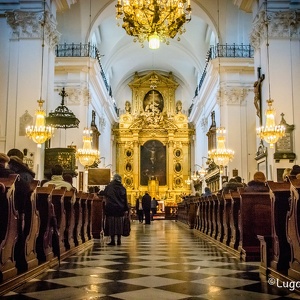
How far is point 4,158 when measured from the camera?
3.89 metres

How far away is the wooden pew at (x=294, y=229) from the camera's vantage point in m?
3.49

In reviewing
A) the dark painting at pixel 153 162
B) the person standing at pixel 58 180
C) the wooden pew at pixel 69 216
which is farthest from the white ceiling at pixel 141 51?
the wooden pew at pixel 69 216

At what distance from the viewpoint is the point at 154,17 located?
27.5 ft

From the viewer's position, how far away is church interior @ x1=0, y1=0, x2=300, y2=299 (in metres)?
4.02


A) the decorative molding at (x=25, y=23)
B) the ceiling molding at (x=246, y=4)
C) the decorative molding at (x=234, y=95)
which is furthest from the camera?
the decorative molding at (x=234, y=95)

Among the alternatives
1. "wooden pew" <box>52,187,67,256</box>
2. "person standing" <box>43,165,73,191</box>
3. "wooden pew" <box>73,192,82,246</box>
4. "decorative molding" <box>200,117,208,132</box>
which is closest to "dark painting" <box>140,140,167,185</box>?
"decorative molding" <box>200,117,208,132</box>

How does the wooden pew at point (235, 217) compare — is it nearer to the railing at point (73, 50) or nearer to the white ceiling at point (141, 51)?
the railing at point (73, 50)

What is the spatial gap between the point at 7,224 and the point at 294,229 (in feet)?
7.38

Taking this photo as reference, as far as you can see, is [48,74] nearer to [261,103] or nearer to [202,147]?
[261,103]

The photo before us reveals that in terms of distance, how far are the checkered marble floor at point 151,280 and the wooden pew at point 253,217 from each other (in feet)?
1.04

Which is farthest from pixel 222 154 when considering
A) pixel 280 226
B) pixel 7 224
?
pixel 7 224

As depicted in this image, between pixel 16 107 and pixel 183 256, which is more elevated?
pixel 16 107

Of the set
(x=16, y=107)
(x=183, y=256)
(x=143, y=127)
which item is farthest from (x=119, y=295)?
(x=143, y=127)

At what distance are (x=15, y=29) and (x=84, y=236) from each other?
753 cm
